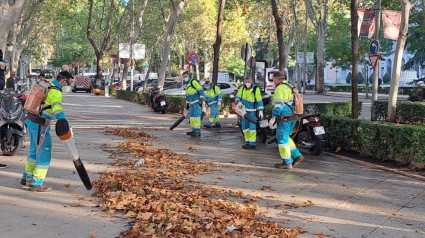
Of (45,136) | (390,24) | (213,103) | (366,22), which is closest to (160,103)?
(213,103)

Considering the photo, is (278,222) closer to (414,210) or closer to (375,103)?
(414,210)

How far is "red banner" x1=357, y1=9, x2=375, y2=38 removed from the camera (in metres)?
18.1

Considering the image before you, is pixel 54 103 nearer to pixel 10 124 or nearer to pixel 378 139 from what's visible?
pixel 10 124

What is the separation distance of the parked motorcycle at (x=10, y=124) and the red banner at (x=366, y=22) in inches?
463

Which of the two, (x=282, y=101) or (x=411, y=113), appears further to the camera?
(x=411, y=113)

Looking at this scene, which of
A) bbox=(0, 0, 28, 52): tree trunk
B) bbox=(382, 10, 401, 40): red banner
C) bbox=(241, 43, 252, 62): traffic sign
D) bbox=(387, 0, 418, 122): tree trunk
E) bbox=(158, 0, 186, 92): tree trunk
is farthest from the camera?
bbox=(158, 0, 186, 92): tree trunk

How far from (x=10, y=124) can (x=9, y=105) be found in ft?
1.14

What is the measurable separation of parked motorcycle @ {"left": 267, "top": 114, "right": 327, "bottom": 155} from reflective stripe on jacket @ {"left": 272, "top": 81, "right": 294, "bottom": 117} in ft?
4.87

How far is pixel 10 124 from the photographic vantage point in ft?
33.1

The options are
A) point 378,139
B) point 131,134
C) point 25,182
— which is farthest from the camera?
point 131,134

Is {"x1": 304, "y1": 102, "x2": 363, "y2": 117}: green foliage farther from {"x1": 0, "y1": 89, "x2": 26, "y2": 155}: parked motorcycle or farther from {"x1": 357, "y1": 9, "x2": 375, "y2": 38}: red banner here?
{"x1": 0, "y1": 89, "x2": 26, "y2": 155}: parked motorcycle

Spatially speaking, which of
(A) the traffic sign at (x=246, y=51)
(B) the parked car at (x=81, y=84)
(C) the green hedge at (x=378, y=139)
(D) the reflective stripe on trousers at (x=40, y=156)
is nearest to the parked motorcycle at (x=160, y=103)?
(A) the traffic sign at (x=246, y=51)

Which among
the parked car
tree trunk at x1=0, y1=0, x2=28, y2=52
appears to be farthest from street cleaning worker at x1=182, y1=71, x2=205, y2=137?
the parked car

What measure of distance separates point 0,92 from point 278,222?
23.1ft
